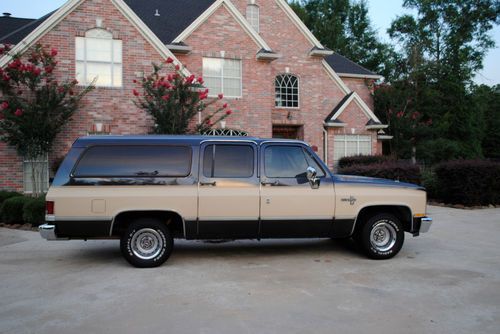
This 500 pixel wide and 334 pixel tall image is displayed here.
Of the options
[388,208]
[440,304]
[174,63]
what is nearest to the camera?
[440,304]

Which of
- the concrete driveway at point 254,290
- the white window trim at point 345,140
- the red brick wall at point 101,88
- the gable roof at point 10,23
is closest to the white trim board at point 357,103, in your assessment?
the white window trim at point 345,140

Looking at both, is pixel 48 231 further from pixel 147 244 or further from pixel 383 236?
pixel 383 236

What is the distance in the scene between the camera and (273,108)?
21062 millimetres

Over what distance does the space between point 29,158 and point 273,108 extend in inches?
443

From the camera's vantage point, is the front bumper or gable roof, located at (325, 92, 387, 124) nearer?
the front bumper

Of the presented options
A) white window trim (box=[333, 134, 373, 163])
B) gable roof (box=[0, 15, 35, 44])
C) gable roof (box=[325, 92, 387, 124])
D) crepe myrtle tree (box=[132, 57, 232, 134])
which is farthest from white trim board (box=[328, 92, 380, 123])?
gable roof (box=[0, 15, 35, 44])

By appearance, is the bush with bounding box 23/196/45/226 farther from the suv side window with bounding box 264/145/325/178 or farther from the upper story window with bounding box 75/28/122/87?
the suv side window with bounding box 264/145/325/178

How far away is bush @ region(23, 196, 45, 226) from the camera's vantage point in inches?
415

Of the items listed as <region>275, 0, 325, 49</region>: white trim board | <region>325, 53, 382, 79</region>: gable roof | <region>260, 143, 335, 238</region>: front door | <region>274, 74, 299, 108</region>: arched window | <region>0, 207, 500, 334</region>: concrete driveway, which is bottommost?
<region>0, 207, 500, 334</region>: concrete driveway

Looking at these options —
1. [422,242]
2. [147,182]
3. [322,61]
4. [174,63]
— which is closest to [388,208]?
[422,242]

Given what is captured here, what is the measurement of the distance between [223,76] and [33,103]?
806cm

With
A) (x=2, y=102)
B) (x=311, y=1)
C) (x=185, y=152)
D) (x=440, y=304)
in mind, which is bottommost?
(x=440, y=304)

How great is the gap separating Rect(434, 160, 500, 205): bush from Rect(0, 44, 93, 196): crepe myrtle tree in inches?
513

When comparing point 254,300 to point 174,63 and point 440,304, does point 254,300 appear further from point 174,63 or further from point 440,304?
point 174,63
